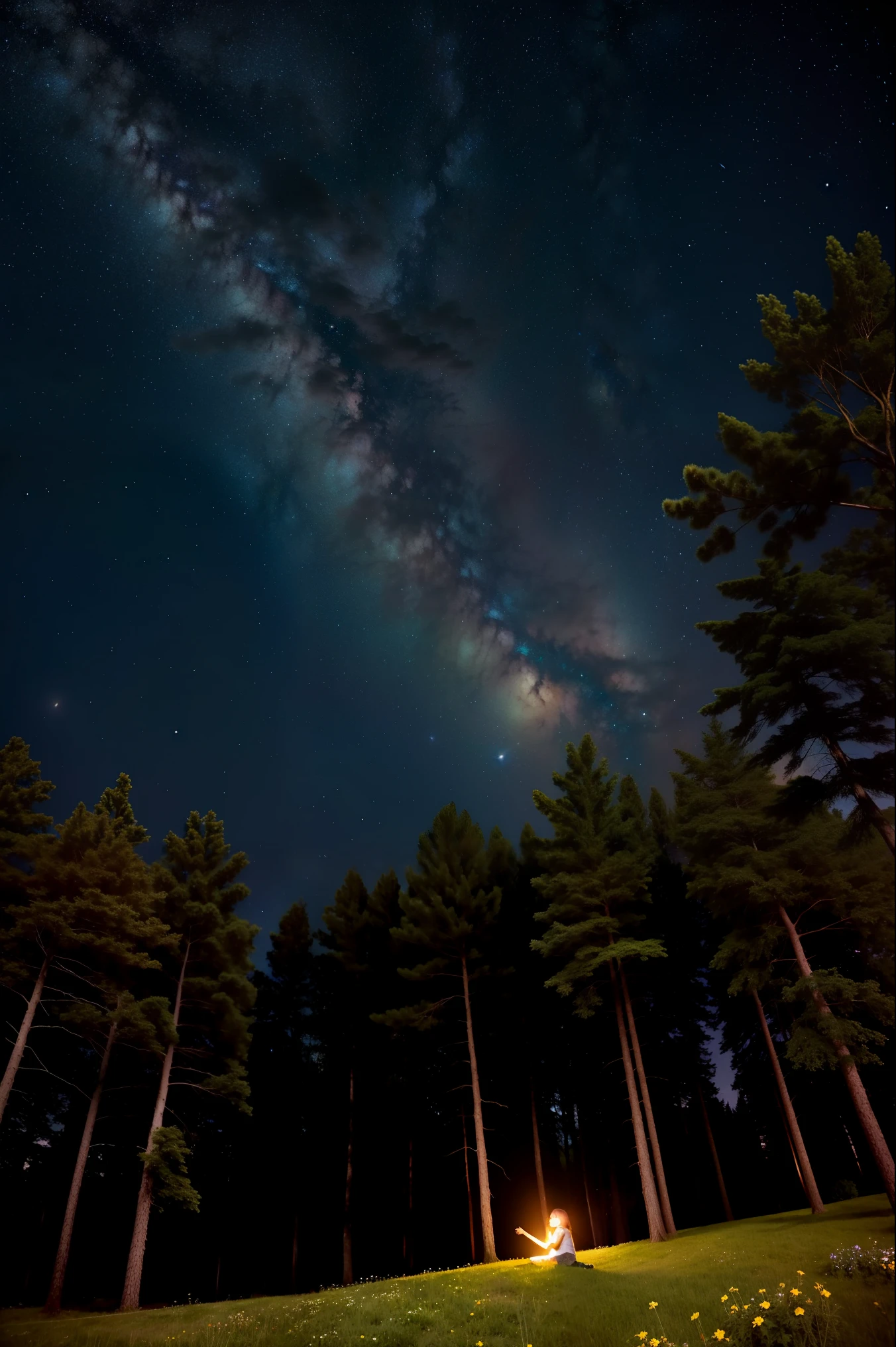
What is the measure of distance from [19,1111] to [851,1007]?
23.7 metres

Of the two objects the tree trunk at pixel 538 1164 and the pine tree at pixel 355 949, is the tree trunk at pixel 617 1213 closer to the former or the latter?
the tree trunk at pixel 538 1164

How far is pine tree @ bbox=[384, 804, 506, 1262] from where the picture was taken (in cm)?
2159

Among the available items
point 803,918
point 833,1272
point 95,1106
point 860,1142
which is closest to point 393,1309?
point 833,1272

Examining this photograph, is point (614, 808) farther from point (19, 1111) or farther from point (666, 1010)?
point (19, 1111)

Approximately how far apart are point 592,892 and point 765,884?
6.01 meters

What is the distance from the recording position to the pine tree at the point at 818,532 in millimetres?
5262

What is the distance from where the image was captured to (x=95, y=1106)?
1742 centimetres

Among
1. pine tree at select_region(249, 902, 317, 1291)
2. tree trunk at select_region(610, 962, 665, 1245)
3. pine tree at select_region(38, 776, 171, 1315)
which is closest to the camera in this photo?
pine tree at select_region(38, 776, 171, 1315)

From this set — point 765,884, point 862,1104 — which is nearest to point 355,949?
point 765,884

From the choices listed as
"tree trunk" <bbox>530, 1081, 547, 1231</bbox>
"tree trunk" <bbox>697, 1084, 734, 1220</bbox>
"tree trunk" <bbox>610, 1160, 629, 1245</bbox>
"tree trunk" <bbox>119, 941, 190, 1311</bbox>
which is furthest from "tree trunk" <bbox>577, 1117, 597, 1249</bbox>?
"tree trunk" <bbox>119, 941, 190, 1311</bbox>

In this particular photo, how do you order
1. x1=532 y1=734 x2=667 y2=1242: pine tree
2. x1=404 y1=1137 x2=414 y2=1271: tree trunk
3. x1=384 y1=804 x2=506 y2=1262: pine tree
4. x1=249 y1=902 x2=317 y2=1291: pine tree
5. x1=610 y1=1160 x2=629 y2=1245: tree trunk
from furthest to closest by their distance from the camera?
x1=610 y1=1160 x2=629 y2=1245: tree trunk → x1=249 y1=902 x2=317 y2=1291: pine tree → x1=404 y1=1137 x2=414 y2=1271: tree trunk → x1=384 y1=804 x2=506 y2=1262: pine tree → x1=532 y1=734 x2=667 y2=1242: pine tree

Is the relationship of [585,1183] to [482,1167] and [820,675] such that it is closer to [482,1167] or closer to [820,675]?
[482,1167]

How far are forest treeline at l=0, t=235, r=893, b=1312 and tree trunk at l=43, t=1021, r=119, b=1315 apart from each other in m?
0.12

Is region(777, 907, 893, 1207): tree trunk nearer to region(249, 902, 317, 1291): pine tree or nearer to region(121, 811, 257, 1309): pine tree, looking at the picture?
region(121, 811, 257, 1309): pine tree
